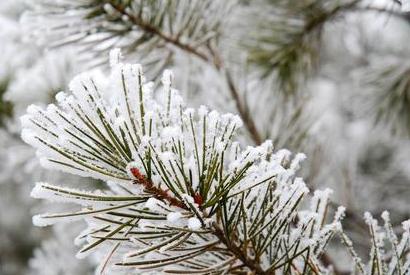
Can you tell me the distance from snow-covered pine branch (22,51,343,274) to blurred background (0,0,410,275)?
0.28 meters

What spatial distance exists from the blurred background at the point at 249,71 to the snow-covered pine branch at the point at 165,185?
0.93 ft

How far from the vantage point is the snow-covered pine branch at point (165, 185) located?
59 centimetres

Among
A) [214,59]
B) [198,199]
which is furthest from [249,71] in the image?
[198,199]

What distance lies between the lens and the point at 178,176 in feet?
2.00

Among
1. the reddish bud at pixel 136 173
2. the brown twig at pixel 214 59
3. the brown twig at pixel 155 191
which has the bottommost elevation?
the brown twig at pixel 155 191

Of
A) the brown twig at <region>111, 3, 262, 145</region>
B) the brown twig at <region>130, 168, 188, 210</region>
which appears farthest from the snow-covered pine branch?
the brown twig at <region>111, 3, 262, 145</region>

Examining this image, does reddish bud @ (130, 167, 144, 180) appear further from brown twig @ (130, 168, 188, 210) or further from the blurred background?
the blurred background

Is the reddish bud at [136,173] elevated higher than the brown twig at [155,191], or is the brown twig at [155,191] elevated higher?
the reddish bud at [136,173]

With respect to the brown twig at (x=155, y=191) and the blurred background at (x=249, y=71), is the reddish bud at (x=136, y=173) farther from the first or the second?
the blurred background at (x=249, y=71)

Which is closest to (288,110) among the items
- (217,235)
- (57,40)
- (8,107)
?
(57,40)

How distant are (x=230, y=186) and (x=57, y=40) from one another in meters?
0.62

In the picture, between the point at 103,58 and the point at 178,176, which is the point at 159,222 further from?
the point at 103,58

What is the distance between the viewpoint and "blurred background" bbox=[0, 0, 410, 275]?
112cm

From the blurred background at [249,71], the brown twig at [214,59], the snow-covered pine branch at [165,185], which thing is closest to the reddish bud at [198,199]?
the snow-covered pine branch at [165,185]
